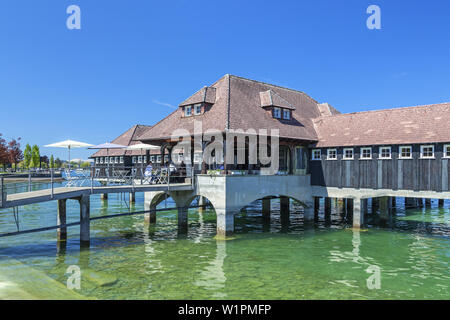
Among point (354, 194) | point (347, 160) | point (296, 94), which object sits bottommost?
point (354, 194)

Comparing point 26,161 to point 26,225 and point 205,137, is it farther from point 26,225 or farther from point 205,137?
point 205,137

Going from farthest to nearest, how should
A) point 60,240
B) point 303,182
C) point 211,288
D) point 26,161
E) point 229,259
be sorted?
point 26,161 → point 303,182 → point 60,240 → point 229,259 → point 211,288

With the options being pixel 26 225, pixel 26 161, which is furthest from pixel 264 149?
pixel 26 161

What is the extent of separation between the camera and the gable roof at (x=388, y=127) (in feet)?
71.6

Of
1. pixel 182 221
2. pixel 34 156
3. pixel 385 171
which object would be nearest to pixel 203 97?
pixel 182 221

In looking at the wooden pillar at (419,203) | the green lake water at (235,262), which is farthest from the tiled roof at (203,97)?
the wooden pillar at (419,203)

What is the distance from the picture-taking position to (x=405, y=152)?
22.3 metres

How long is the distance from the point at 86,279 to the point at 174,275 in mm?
3339

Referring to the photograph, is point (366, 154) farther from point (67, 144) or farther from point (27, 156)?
point (27, 156)

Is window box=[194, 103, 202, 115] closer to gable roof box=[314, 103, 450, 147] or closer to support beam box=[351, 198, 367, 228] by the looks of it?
gable roof box=[314, 103, 450, 147]

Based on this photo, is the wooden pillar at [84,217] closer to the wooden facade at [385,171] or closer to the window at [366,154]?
the wooden facade at [385,171]

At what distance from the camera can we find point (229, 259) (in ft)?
56.4

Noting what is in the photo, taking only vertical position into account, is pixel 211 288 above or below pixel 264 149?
below
